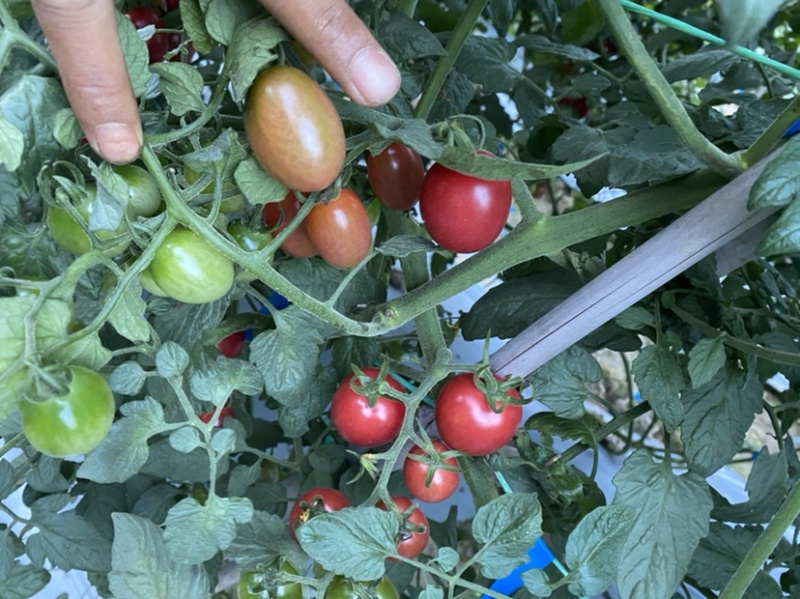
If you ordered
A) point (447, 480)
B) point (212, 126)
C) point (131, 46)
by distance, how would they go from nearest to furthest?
point (131, 46)
point (212, 126)
point (447, 480)

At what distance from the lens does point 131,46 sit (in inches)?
13.3

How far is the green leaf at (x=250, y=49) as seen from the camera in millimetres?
337

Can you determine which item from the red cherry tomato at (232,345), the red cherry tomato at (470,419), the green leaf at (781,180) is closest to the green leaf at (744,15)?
the green leaf at (781,180)

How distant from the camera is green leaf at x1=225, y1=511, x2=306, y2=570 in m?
0.54

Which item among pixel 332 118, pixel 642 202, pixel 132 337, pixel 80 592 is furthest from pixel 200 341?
pixel 80 592

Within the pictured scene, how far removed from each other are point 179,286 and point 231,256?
0.04m

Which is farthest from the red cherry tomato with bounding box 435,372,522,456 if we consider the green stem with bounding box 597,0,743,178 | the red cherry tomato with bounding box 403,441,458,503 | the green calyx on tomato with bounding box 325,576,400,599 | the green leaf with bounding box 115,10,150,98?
A: the green leaf with bounding box 115,10,150,98

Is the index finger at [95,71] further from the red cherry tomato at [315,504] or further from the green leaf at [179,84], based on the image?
the red cherry tomato at [315,504]

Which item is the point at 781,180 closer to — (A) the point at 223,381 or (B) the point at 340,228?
(B) the point at 340,228

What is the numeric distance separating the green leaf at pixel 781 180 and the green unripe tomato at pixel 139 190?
374mm

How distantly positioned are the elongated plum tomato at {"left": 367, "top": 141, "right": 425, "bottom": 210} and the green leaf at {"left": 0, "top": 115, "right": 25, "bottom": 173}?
0.86ft

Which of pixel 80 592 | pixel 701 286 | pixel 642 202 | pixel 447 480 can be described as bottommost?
pixel 80 592

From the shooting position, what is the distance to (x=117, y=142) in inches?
12.9

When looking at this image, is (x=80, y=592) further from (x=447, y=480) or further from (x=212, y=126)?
(x=212, y=126)
